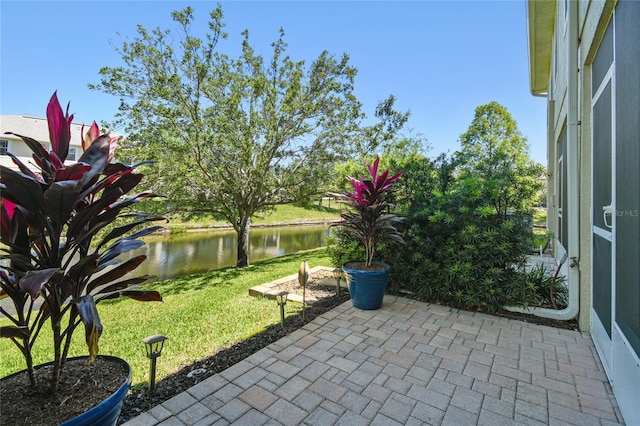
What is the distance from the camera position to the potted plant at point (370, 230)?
11.4ft

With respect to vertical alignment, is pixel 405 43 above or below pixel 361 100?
above

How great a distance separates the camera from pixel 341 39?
7.18m

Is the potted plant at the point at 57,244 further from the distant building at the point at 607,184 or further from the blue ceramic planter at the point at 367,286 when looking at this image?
the distant building at the point at 607,184

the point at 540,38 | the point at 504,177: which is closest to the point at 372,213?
the point at 504,177

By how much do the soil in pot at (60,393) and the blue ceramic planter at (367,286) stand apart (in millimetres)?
2467

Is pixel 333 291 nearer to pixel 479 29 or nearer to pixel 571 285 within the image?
pixel 571 285

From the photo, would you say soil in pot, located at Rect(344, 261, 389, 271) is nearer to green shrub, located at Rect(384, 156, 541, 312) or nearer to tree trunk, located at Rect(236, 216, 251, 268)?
green shrub, located at Rect(384, 156, 541, 312)

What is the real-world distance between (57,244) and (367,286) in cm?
286

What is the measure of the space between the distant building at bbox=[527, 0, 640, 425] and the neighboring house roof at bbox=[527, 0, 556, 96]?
166 inches

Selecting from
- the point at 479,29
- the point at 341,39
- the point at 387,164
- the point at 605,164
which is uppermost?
the point at 341,39

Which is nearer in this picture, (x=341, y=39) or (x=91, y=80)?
(x=91, y=80)

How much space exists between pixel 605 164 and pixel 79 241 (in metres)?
3.45

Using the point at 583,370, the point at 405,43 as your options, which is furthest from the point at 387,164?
the point at 405,43

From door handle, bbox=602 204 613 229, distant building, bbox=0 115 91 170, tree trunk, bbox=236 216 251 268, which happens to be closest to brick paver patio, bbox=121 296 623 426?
door handle, bbox=602 204 613 229
